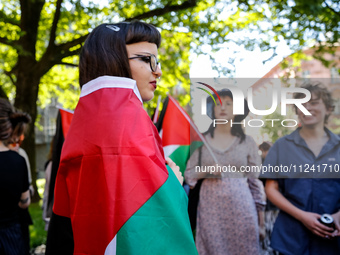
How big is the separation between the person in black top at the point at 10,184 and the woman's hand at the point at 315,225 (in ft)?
7.33

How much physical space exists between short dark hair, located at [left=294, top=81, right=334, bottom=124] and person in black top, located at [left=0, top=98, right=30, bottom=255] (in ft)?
7.38

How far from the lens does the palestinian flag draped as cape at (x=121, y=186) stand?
1.51 metres

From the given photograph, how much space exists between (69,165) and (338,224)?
1.91 metres

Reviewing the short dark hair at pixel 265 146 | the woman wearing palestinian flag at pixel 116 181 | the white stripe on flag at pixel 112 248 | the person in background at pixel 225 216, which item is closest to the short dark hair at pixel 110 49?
the woman wearing palestinian flag at pixel 116 181

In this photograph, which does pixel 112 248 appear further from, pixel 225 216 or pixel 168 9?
pixel 168 9

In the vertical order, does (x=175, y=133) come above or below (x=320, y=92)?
below

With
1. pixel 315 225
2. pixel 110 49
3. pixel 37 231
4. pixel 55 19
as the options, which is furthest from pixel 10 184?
pixel 55 19

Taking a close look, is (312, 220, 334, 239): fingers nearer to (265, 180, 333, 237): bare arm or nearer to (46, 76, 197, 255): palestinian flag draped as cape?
(265, 180, 333, 237): bare arm

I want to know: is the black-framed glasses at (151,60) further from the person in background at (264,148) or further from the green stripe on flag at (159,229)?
the person in background at (264,148)

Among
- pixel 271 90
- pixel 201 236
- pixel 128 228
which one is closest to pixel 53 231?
pixel 128 228

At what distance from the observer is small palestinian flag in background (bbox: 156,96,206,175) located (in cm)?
425

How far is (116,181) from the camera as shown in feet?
5.00

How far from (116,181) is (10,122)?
2328mm

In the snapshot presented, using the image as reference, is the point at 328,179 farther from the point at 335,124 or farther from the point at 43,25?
the point at 43,25
